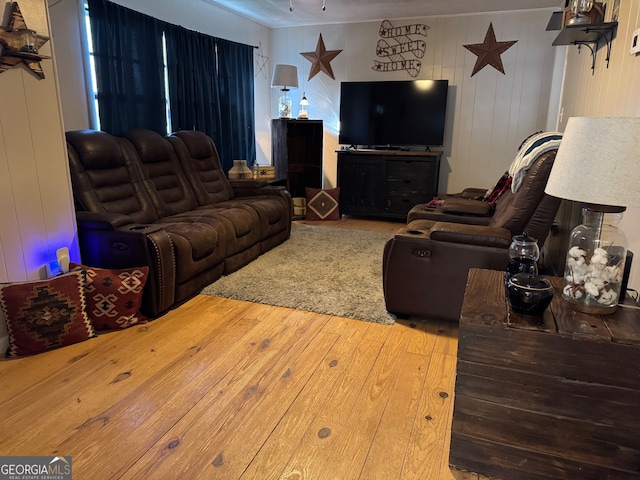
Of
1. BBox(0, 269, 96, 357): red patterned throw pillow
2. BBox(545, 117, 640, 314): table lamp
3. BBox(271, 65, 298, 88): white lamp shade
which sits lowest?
BBox(0, 269, 96, 357): red patterned throw pillow

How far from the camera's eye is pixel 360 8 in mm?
4805

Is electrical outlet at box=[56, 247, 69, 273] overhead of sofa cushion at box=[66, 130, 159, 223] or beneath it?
beneath

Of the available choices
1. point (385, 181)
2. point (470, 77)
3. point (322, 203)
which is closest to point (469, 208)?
point (385, 181)

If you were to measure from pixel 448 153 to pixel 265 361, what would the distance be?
4.06 m

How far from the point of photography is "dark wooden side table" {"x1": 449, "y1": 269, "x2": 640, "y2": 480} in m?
1.29

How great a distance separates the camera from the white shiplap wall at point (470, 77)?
490cm

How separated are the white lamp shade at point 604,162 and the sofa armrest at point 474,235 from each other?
43.6 inches

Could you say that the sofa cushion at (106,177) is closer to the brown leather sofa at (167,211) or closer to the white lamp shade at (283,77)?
the brown leather sofa at (167,211)

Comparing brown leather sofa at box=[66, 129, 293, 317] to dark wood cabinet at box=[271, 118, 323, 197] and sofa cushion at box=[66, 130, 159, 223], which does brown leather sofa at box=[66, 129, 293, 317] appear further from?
dark wood cabinet at box=[271, 118, 323, 197]

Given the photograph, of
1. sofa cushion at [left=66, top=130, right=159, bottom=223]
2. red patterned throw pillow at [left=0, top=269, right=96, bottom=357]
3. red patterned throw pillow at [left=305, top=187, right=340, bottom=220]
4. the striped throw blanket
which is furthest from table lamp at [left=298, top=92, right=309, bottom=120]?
red patterned throw pillow at [left=0, top=269, right=96, bottom=357]

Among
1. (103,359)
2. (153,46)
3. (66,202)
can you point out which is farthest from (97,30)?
(103,359)

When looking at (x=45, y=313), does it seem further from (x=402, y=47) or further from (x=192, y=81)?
(x=402, y=47)

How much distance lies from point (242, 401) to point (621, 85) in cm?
224
